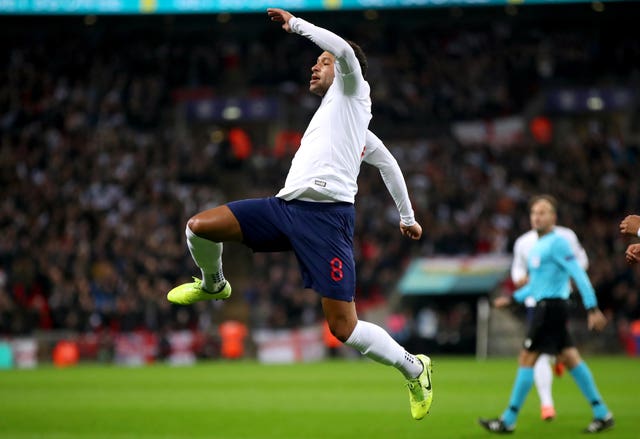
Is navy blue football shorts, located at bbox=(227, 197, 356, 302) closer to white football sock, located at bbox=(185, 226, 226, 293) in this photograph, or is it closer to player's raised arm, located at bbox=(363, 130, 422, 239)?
white football sock, located at bbox=(185, 226, 226, 293)

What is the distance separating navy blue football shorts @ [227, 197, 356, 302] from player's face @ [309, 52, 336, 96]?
82 centimetres

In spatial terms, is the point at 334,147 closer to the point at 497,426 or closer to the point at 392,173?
the point at 392,173

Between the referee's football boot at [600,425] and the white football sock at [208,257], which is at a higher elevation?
the white football sock at [208,257]

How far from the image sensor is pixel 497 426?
9.61m

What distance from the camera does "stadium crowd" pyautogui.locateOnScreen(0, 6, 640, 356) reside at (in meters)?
25.2

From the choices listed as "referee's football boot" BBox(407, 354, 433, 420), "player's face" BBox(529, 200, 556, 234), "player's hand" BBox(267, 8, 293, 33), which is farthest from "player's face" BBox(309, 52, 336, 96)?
"player's face" BBox(529, 200, 556, 234)

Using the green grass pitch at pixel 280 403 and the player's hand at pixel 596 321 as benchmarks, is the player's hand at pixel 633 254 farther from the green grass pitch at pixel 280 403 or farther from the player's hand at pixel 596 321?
the green grass pitch at pixel 280 403

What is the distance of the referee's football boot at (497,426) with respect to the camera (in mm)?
9578

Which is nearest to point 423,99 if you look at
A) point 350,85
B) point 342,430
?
point 342,430

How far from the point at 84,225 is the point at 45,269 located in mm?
1872

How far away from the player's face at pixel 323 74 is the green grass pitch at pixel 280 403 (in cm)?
403

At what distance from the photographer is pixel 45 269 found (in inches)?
1015

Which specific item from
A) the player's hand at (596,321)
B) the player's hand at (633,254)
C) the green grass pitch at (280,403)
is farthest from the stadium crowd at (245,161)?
the player's hand at (633,254)

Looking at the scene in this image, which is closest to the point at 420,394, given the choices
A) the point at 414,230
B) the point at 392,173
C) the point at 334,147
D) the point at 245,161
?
the point at 414,230
